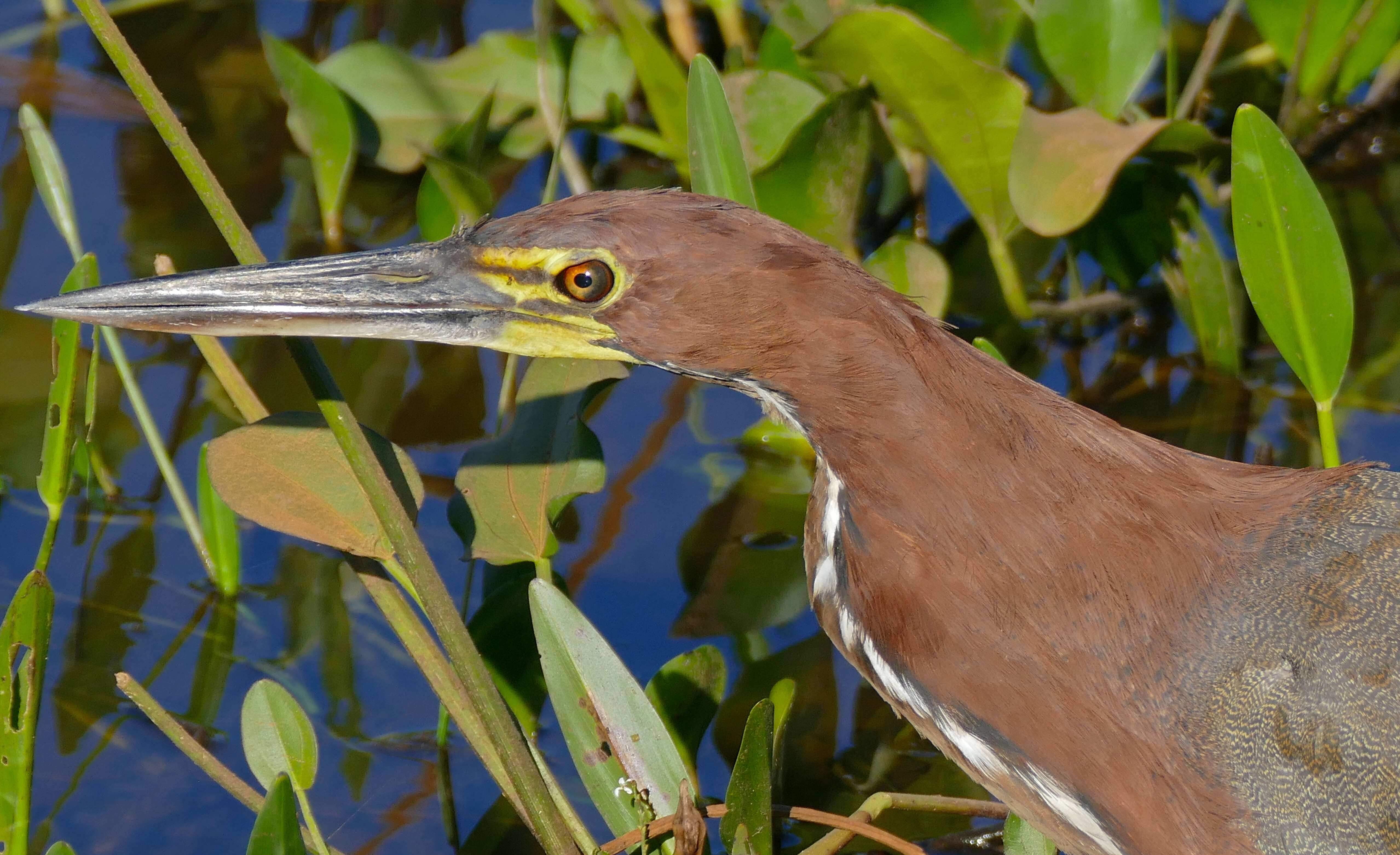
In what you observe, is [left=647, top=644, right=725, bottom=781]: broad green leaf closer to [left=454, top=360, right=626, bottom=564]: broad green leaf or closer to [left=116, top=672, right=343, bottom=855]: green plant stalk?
[left=454, top=360, right=626, bottom=564]: broad green leaf

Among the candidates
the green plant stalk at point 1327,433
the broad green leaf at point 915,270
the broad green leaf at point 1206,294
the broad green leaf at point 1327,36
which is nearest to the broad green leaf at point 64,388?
the broad green leaf at point 915,270

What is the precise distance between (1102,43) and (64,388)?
3045 mm

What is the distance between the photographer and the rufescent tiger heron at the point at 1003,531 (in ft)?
8.45

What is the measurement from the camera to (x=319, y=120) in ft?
15.6

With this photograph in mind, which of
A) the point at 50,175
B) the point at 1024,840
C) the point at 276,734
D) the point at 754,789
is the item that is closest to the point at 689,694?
the point at 754,789

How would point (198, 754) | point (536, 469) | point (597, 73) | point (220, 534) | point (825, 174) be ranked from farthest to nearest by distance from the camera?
point (597, 73) < point (825, 174) < point (220, 534) < point (536, 469) < point (198, 754)

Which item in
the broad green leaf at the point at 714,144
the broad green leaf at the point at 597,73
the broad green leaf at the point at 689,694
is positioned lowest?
the broad green leaf at the point at 689,694

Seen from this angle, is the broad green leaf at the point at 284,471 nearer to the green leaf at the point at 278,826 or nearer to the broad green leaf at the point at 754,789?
the green leaf at the point at 278,826

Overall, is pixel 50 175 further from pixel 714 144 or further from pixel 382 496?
pixel 714 144

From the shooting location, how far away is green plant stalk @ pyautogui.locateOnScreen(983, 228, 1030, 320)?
4340mm

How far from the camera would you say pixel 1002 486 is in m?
2.65

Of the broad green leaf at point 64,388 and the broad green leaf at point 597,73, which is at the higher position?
the broad green leaf at point 597,73

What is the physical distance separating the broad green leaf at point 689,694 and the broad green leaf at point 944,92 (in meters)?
1.66

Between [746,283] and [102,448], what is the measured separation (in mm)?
2675
